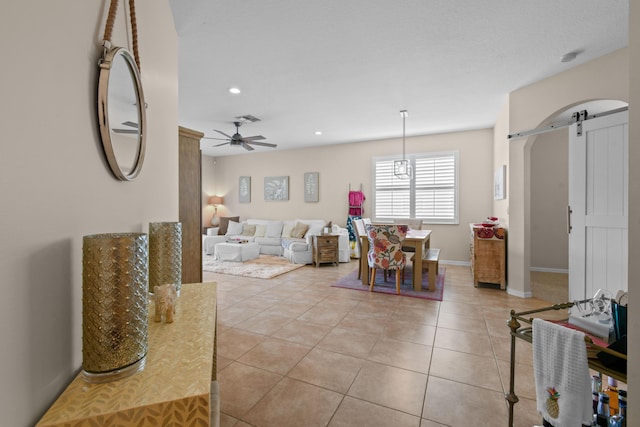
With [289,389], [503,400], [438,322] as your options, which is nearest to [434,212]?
[438,322]

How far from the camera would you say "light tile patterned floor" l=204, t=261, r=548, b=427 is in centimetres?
162

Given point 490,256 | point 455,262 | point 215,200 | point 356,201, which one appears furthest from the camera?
point 215,200

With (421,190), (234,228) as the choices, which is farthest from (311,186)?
(421,190)

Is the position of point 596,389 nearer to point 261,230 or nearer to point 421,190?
point 421,190

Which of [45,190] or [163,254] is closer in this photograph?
[45,190]

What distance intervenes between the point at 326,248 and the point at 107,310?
4989mm

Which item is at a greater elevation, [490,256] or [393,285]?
[490,256]

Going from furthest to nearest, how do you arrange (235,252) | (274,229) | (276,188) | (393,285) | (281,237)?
1. (276,188)
2. (274,229)
3. (281,237)
4. (235,252)
5. (393,285)

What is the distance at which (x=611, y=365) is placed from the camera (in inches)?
42.0

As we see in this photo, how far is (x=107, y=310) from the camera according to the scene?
708 millimetres

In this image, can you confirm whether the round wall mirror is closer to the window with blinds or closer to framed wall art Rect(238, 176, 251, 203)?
the window with blinds

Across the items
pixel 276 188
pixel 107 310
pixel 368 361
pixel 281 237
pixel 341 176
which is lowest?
pixel 368 361

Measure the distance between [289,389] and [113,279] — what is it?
4.89ft

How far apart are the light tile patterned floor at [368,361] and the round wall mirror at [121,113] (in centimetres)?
141
